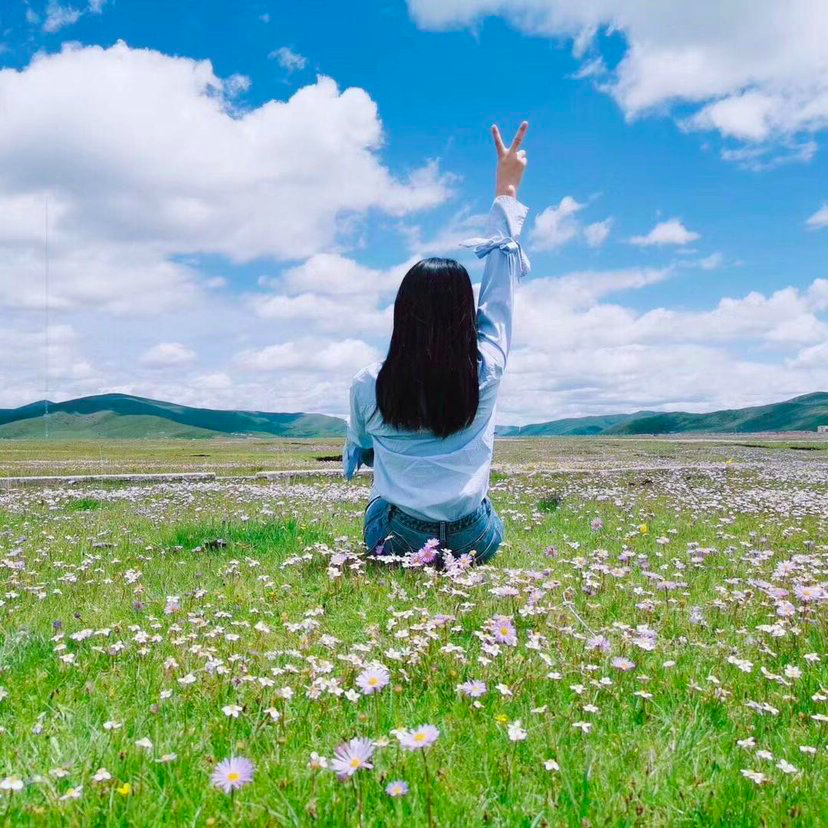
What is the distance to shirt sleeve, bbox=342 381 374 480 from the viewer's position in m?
7.74

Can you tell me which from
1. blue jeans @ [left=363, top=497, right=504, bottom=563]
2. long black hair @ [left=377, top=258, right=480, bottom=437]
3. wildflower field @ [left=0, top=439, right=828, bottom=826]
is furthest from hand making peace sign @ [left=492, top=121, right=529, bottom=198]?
wildflower field @ [left=0, top=439, right=828, bottom=826]

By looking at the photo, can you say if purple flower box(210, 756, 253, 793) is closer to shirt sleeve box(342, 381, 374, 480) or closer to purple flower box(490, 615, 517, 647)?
purple flower box(490, 615, 517, 647)

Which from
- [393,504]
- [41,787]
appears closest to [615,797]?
[41,787]

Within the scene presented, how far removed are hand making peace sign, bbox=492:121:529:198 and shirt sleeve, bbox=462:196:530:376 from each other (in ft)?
0.75

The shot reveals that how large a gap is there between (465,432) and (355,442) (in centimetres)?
145

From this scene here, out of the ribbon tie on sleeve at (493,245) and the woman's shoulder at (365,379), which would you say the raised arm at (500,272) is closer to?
the ribbon tie on sleeve at (493,245)

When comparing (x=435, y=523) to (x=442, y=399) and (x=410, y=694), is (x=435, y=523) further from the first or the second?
(x=410, y=694)

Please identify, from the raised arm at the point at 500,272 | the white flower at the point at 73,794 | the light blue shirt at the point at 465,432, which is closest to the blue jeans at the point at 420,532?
the light blue shirt at the point at 465,432

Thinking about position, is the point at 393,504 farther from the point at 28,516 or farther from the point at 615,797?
the point at 28,516

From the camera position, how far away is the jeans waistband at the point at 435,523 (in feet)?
25.2

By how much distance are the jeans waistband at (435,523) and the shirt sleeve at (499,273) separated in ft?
5.47

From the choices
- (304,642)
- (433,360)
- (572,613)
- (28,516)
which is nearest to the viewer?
(304,642)

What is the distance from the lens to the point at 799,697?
4.43 m

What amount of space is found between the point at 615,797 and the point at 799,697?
2.12 metres
